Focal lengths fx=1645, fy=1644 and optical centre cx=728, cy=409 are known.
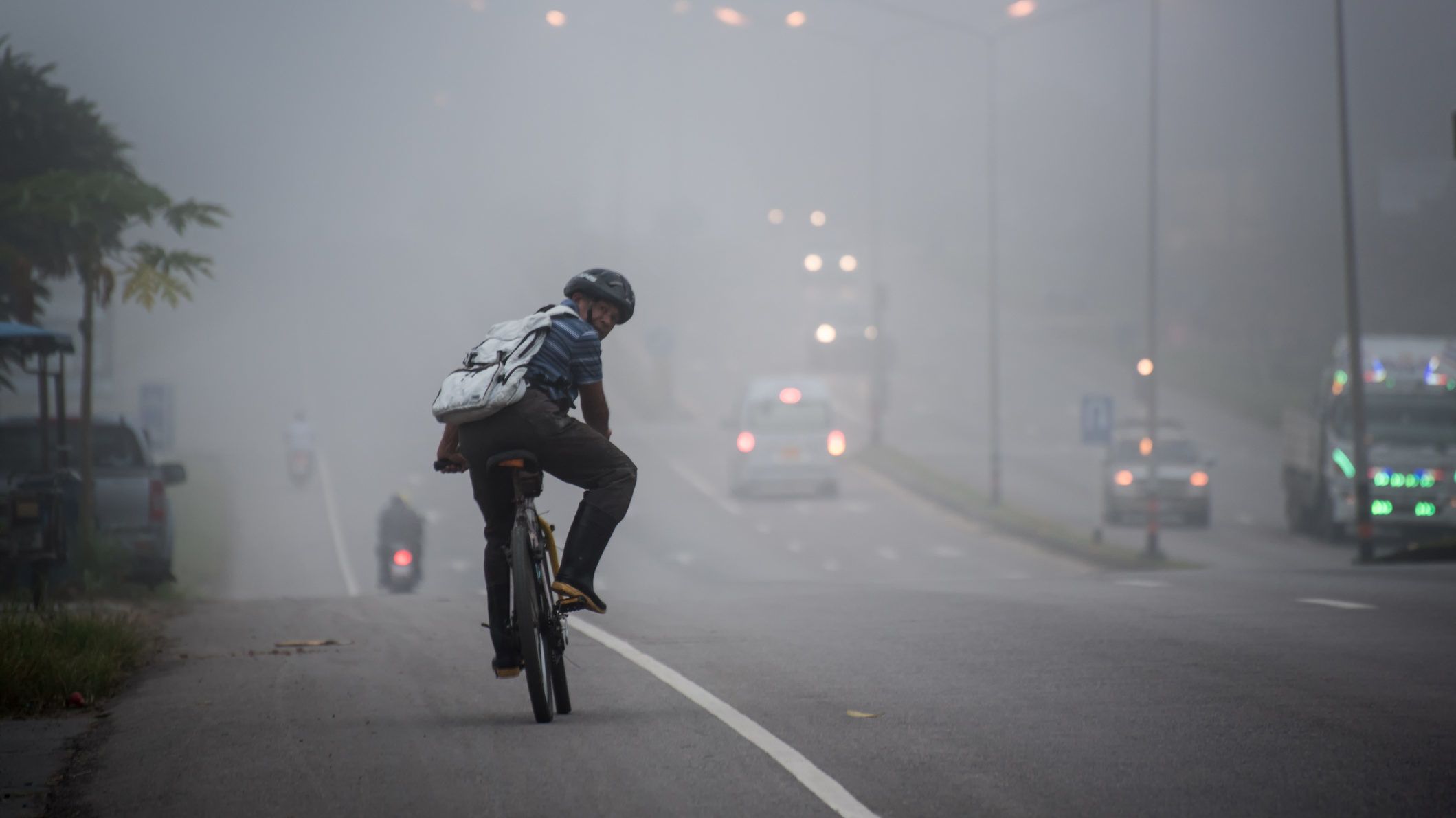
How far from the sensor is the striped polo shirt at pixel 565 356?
6.59 metres

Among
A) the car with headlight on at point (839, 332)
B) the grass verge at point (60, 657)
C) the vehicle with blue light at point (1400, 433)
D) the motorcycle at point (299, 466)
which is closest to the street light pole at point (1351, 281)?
the vehicle with blue light at point (1400, 433)

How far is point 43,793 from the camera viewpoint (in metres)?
5.80

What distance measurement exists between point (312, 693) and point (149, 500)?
959cm

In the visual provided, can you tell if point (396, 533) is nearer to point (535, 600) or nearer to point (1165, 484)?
point (535, 600)

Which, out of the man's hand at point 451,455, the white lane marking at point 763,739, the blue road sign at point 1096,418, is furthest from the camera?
the blue road sign at point 1096,418

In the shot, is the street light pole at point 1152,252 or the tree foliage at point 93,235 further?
the street light pole at point 1152,252

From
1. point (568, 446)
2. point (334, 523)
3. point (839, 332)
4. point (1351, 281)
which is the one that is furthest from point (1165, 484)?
point (839, 332)

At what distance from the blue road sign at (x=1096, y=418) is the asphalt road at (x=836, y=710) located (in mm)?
19258

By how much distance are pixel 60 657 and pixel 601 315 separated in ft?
11.9

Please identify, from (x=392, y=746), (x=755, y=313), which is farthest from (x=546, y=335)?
(x=755, y=313)

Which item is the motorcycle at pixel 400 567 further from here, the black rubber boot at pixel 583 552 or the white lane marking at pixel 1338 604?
the black rubber boot at pixel 583 552

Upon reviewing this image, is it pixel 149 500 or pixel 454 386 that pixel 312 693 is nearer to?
pixel 454 386

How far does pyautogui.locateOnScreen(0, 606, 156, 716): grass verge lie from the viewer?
7719 millimetres

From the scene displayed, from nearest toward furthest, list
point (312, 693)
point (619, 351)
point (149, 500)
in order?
1. point (312, 693)
2. point (149, 500)
3. point (619, 351)
